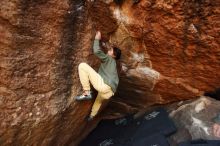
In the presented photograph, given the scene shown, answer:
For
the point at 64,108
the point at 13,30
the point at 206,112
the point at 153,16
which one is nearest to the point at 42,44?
the point at 13,30

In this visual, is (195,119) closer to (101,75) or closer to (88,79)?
(101,75)

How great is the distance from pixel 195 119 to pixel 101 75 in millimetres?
2062

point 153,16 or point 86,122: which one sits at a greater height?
point 153,16

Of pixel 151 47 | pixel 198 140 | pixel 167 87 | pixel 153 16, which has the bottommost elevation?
pixel 198 140

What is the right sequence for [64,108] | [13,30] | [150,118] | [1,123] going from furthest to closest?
1. [150,118]
2. [64,108]
3. [1,123]
4. [13,30]

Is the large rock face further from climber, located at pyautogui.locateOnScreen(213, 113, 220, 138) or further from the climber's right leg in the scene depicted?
climber, located at pyautogui.locateOnScreen(213, 113, 220, 138)

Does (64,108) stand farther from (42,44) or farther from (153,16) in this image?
(153,16)

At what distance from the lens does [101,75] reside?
712 cm

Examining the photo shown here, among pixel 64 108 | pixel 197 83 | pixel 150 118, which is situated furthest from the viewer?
pixel 150 118

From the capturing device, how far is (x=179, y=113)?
7.92 m

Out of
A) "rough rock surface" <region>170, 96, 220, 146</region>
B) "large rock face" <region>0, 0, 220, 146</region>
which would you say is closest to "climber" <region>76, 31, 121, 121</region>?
"large rock face" <region>0, 0, 220, 146</region>

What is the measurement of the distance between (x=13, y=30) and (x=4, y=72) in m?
0.68

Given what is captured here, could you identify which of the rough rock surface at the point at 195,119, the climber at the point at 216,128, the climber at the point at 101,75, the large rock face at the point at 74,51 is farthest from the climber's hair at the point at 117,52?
the climber at the point at 216,128

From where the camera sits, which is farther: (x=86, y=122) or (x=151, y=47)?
(x=86, y=122)
